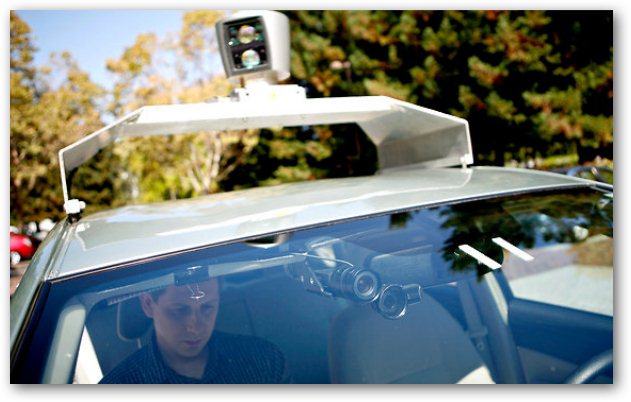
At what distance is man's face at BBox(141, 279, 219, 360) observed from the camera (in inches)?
51.4

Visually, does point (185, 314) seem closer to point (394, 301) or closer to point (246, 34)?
point (394, 301)

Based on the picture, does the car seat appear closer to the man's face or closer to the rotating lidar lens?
the rotating lidar lens

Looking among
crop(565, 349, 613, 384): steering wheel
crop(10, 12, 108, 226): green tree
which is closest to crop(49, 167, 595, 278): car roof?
crop(565, 349, 613, 384): steering wheel

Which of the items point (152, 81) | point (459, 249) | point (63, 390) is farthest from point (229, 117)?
point (152, 81)

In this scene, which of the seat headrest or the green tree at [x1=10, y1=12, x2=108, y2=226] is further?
the green tree at [x1=10, y1=12, x2=108, y2=226]

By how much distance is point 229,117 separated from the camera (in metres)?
2.19

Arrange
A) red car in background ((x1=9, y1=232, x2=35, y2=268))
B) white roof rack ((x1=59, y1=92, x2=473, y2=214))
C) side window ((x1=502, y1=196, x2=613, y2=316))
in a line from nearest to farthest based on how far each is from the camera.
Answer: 1. side window ((x1=502, y1=196, x2=613, y2=316))
2. white roof rack ((x1=59, y1=92, x2=473, y2=214))
3. red car in background ((x1=9, y1=232, x2=35, y2=268))

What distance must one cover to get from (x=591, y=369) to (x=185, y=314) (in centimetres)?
100

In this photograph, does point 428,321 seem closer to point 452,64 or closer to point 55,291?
point 55,291

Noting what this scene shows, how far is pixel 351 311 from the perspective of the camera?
4.72 feet

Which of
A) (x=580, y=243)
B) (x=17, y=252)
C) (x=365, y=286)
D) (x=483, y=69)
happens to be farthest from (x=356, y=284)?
(x=483, y=69)

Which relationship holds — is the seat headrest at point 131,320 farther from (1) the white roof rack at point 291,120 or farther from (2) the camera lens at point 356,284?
(1) the white roof rack at point 291,120

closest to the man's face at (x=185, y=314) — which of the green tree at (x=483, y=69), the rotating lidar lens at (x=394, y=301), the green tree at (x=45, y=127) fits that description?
the rotating lidar lens at (x=394, y=301)

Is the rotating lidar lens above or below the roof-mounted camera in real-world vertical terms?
below
